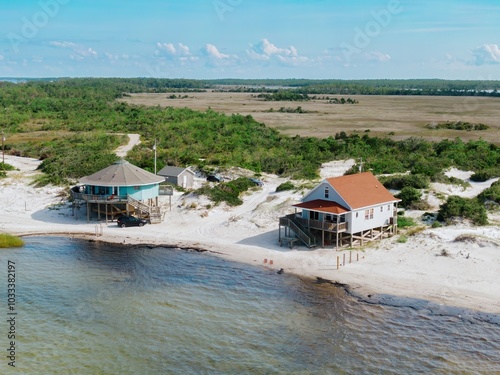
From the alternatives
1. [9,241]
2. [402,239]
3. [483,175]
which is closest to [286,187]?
[402,239]

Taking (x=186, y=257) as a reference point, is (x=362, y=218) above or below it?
above

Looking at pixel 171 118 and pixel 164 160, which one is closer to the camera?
pixel 164 160

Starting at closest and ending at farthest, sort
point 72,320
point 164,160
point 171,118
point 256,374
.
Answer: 1. point 256,374
2. point 72,320
3. point 164,160
4. point 171,118

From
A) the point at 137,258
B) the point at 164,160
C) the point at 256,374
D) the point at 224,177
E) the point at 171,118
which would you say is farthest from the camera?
the point at 171,118

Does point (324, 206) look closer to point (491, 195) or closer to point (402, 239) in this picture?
point (402, 239)

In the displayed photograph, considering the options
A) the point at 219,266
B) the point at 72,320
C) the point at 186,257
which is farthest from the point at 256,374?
the point at 186,257

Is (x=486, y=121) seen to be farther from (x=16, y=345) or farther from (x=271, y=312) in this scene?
(x=16, y=345)
